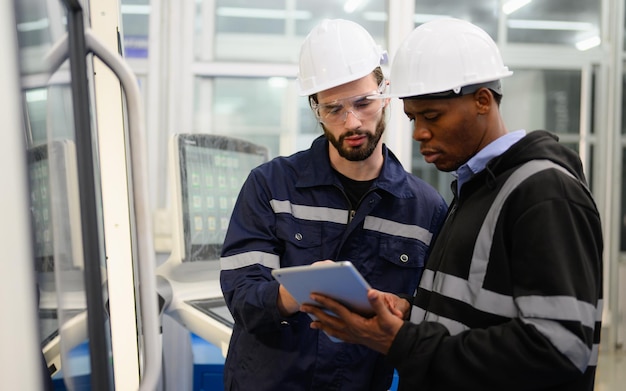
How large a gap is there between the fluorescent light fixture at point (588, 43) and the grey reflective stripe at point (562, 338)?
4552mm

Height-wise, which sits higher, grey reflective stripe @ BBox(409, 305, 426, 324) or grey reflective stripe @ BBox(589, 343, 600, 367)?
grey reflective stripe @ BBox(409, 305, 426, 324)

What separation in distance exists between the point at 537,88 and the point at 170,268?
Result: 3810mm

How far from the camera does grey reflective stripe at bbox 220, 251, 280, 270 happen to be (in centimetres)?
139

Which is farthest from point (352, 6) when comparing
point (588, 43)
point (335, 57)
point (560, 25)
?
point (335, 57)

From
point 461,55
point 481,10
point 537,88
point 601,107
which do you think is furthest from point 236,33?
point 461,55

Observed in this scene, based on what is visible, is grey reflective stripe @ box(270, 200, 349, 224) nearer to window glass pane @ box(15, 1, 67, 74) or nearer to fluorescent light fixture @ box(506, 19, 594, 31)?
window glass pane @ box(15, 1, 67, 74)

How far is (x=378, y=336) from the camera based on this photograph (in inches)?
41.5

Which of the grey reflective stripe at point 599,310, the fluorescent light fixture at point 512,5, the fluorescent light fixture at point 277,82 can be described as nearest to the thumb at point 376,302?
the grey reflective stripe at point 599,310

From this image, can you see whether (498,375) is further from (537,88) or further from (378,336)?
(537,88)

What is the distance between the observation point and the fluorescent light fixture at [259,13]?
438cm

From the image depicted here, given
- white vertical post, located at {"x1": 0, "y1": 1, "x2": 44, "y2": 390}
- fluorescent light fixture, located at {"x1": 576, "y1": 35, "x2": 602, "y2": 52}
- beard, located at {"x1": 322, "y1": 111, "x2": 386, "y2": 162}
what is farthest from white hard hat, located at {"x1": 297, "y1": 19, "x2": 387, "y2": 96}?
fluorescent light fixture, located at {"x1": 576, "y1": 35, "x2": 602, "y2": 52}

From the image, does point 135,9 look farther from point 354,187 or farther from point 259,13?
point 354,187

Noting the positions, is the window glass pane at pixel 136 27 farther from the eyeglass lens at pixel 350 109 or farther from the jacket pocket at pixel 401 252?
the jacket pocket at pixel 401 252

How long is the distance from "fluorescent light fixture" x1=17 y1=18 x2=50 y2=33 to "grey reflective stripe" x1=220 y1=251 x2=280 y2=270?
2.31 ft
